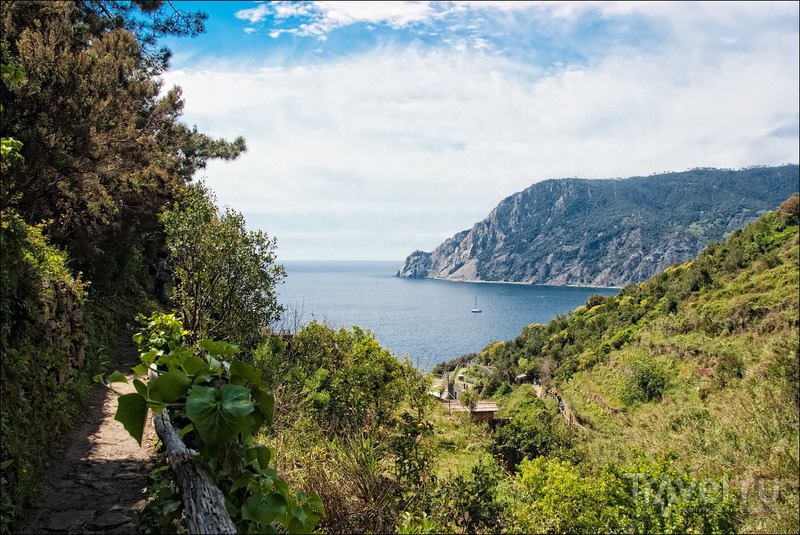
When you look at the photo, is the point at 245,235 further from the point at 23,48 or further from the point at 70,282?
the point at 23,48

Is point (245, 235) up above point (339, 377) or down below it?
above

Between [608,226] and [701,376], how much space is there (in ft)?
457

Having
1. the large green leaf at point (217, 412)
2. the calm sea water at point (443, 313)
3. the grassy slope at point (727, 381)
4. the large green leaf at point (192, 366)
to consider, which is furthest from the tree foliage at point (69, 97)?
the calm sea water at point (443, 313)

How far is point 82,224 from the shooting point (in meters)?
8.80

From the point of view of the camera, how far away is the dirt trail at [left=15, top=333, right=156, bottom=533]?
3357 mm

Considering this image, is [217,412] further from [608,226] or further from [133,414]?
[608,226]

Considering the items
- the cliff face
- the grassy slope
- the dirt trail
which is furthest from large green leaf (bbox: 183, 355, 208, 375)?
the cliff face

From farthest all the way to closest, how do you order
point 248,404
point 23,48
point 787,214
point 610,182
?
point 610,182
point 787,214
point 23,48
point 248,404

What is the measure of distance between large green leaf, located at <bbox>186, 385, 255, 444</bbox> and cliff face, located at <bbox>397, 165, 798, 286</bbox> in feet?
394

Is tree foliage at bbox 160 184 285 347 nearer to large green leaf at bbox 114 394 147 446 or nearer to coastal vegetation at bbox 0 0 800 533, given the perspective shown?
coastal vegetation at bbox 0 0 800 533

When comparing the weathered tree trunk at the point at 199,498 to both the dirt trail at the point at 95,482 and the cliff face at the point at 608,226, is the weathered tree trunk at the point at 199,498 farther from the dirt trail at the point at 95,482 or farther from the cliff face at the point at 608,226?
the cliff face at the point at 608,226

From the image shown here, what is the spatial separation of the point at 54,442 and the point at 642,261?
138 metres

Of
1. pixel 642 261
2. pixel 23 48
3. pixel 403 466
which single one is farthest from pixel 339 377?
pixel 642 261

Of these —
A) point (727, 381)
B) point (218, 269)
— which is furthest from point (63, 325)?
point (727, 381)
